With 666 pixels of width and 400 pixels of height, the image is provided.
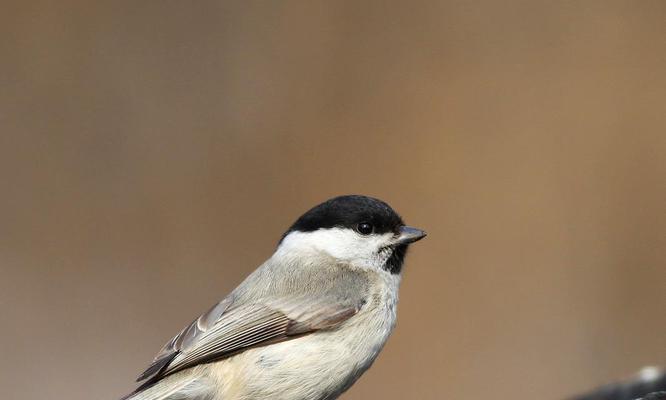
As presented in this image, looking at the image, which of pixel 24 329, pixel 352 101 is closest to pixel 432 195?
pixel 352 101

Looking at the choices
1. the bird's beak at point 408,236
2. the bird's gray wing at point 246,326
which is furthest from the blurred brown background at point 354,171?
the bird's gray wing at point 246,326

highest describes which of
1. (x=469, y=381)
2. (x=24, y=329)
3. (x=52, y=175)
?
(x=52, y=175)

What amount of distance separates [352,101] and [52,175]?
1.47 m

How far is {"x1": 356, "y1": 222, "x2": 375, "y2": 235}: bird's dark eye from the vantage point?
2.72 metres

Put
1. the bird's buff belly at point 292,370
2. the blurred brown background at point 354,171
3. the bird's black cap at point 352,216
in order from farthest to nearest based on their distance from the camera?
the blurred brown background at point 354,171
the bird's black cap at point 352,216
the bird's buff belly at point 292,370

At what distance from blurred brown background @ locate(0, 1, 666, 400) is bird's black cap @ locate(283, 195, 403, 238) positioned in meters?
1.70

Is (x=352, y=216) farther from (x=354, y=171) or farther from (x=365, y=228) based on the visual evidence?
(x=354, y=171)

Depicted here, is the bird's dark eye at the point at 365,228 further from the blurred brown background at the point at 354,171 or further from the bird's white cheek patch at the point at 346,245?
the blurred brown background at the point at 354,171

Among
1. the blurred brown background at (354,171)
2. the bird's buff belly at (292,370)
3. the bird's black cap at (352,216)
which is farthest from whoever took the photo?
the blurred brown background at (354,171)

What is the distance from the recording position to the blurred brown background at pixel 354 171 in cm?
432

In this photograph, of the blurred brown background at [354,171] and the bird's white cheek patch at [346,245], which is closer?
the bird's white cheek patch at [346,245]

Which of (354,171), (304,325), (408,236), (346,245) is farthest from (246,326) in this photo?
(354,171)

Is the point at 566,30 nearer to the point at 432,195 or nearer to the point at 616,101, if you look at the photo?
the point at 616,101

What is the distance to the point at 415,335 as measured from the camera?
14.4 feet
